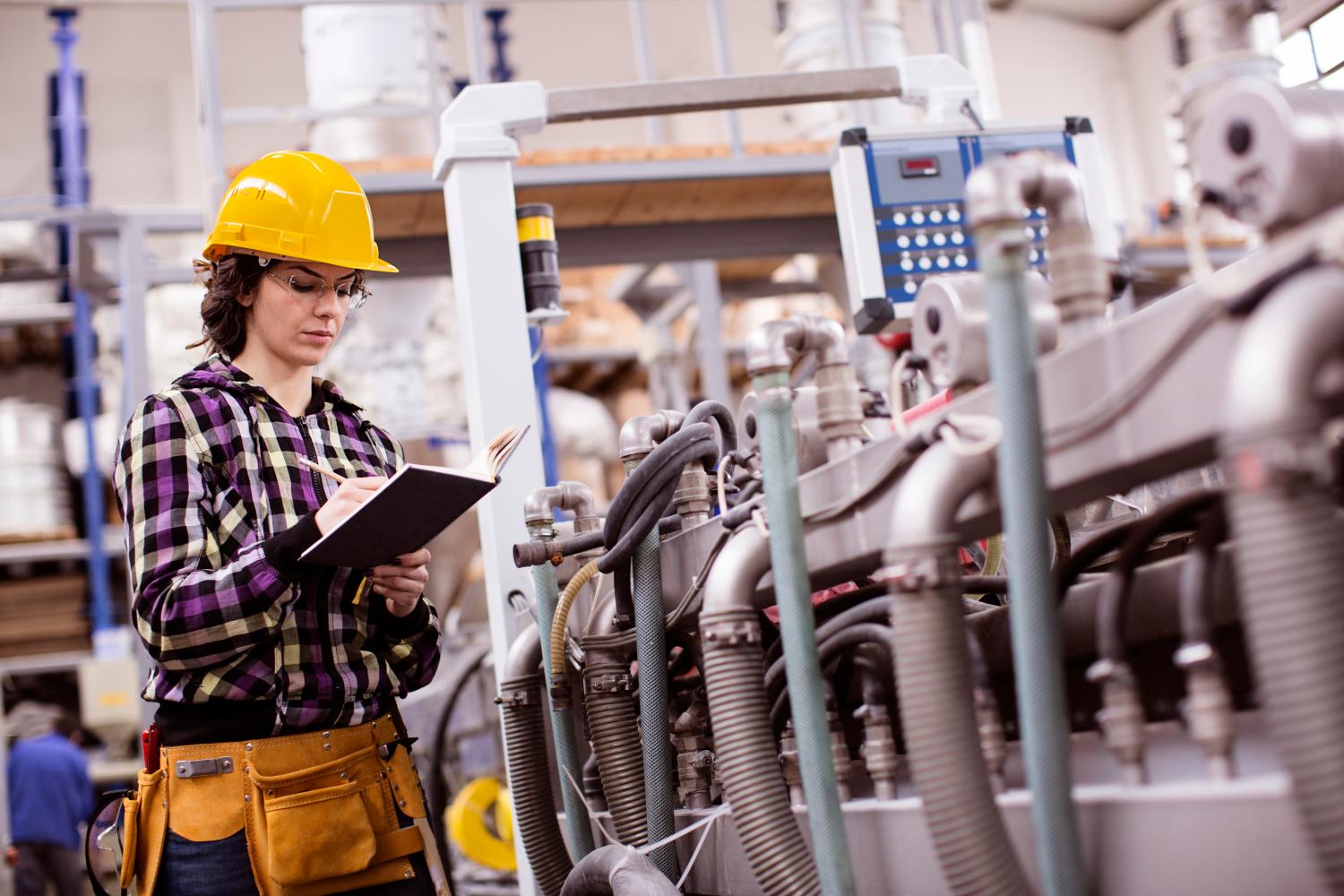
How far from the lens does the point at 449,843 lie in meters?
5.31

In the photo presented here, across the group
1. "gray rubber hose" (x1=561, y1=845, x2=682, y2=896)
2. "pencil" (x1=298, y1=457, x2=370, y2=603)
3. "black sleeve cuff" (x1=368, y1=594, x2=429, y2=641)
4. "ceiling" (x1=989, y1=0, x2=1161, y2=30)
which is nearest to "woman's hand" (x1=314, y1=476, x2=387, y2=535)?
"pencil" (x1=298, y1=457, x2=370, y2=603)

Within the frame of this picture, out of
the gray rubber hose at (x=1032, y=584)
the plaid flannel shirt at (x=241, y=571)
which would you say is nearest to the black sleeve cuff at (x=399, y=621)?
the plaid flannel shirt at (x=241, y=571)

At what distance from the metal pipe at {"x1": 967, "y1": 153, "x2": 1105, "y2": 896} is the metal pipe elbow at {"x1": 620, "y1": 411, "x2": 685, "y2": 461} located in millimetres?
862

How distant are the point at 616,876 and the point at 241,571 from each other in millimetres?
526

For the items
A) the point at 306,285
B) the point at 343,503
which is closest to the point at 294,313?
the point at 306,285

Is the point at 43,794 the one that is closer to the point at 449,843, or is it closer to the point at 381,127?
the point at 449,843

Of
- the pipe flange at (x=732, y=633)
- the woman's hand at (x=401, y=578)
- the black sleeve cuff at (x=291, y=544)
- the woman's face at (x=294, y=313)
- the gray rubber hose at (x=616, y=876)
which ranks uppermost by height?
the woman's face at (x=294, y=313)

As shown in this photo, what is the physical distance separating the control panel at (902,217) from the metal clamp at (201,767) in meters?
1.39

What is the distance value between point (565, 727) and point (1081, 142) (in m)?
1.66

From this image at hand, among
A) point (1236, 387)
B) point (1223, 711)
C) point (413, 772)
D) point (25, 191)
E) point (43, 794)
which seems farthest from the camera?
point (25, 191)

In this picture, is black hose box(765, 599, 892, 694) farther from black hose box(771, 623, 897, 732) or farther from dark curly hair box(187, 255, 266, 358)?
dark curly hair box(187, 255, 266, 358)

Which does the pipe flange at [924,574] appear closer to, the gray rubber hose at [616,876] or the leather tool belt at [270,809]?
the gray rubber hose at [616,876]

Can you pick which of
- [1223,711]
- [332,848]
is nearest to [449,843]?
[332,848]

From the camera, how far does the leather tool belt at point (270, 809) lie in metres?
1.53
